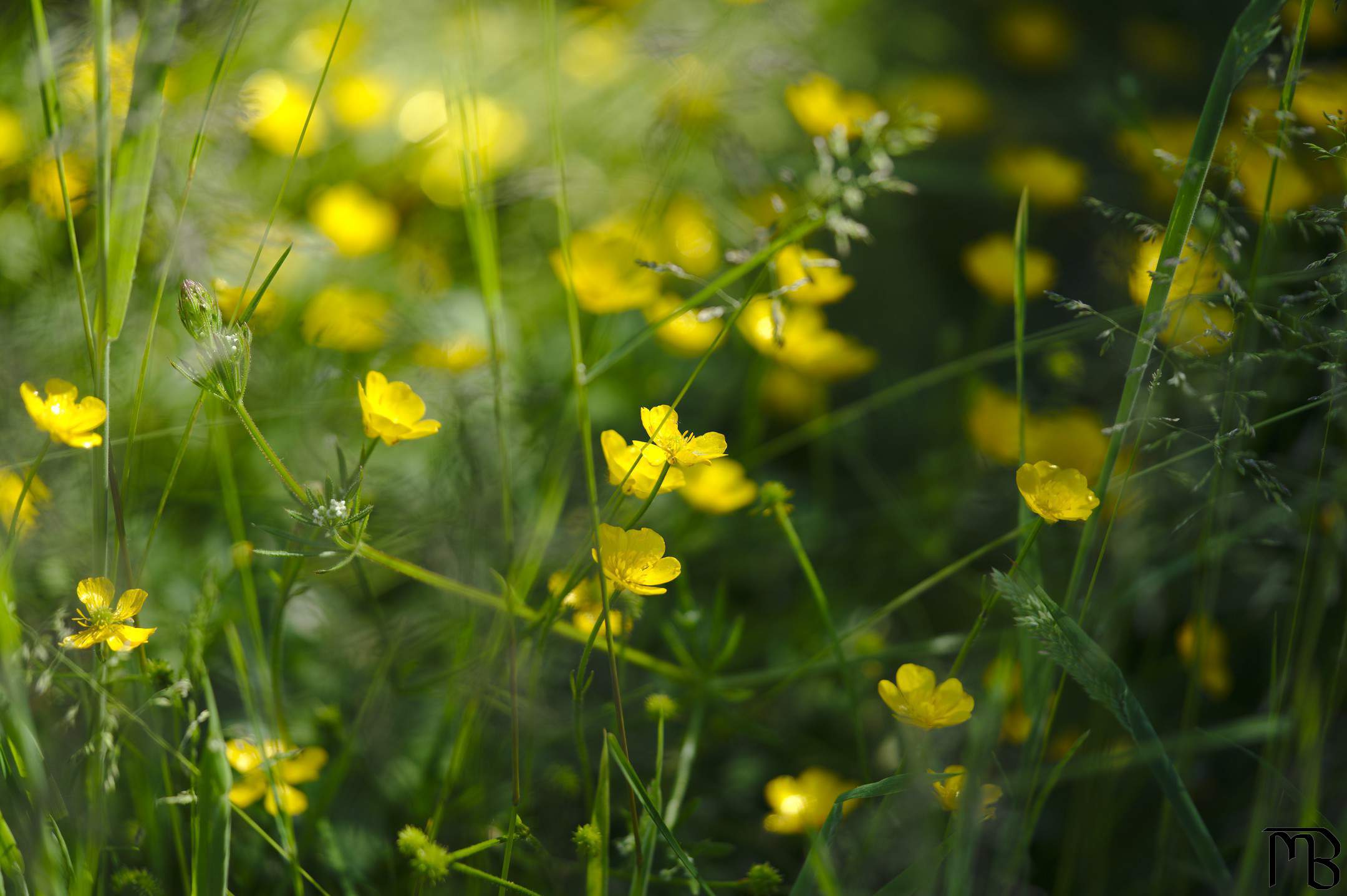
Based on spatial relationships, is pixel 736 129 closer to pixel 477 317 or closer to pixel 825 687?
pixel 477 317

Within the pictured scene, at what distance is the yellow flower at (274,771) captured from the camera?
87cm

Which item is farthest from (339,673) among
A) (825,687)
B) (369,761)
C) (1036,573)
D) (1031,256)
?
(1031,256)

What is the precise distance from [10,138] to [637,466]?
147 cm

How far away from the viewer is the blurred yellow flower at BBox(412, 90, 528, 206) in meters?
1.91

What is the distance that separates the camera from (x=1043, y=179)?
2090 millimetres

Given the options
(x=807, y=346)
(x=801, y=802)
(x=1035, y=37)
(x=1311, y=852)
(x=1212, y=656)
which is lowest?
(x=1212, y=656)

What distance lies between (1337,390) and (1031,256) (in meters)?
1.13

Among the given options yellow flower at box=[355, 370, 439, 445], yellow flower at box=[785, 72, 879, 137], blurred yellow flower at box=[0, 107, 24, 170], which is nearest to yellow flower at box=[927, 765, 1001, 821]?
yellow flower at box=[355, 370, 439, 445]

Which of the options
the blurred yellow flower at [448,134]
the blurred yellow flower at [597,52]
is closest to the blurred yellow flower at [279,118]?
the blurred yellow flower at [448,134]

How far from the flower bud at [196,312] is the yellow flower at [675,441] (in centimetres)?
38

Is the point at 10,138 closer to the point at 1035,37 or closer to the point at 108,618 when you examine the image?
the point at 108,618

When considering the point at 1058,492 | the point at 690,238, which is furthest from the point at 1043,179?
the point at 1058,492

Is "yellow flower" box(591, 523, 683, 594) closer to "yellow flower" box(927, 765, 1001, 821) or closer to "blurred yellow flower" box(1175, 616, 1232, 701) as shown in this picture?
"yellow flower" box(927, 765, 1001, 821)

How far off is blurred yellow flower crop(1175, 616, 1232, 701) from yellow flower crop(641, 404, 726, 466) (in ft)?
2.58
